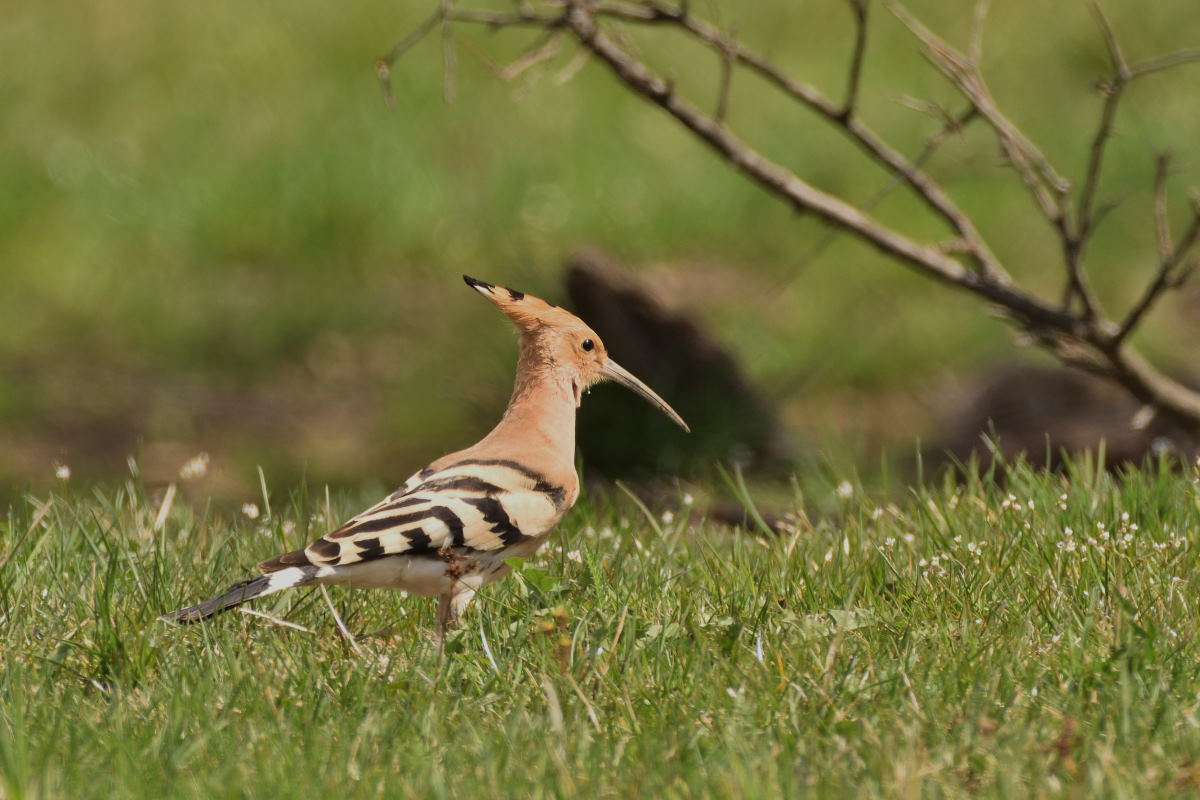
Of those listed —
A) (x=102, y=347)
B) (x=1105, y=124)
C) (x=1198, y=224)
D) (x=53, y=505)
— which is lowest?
(x=102, y=347)

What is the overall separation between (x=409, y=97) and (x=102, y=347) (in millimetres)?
2736

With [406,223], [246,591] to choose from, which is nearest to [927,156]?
[246,591]

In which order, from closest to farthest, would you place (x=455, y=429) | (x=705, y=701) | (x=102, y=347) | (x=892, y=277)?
(x=705, y=701) → (x=455, y=429) → (x=102, y=347) → (x=892, y=277)

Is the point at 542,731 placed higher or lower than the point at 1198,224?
lower

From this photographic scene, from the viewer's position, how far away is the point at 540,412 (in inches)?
172

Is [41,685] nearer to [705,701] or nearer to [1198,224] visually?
[705,701]

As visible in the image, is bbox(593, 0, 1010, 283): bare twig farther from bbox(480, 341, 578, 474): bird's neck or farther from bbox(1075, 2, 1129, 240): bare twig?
bbox(480, 341, 578, 474): bird's neck

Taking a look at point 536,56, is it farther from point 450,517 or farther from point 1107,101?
point 450,517

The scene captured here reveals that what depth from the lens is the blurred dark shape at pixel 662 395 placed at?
7.02 meters

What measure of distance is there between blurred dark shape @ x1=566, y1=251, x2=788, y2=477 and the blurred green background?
0.31 metres

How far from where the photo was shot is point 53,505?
462cm

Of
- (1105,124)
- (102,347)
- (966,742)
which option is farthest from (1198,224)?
(102,347)

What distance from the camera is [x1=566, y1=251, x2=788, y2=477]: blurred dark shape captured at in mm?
7023

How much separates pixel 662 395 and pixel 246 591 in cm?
378
